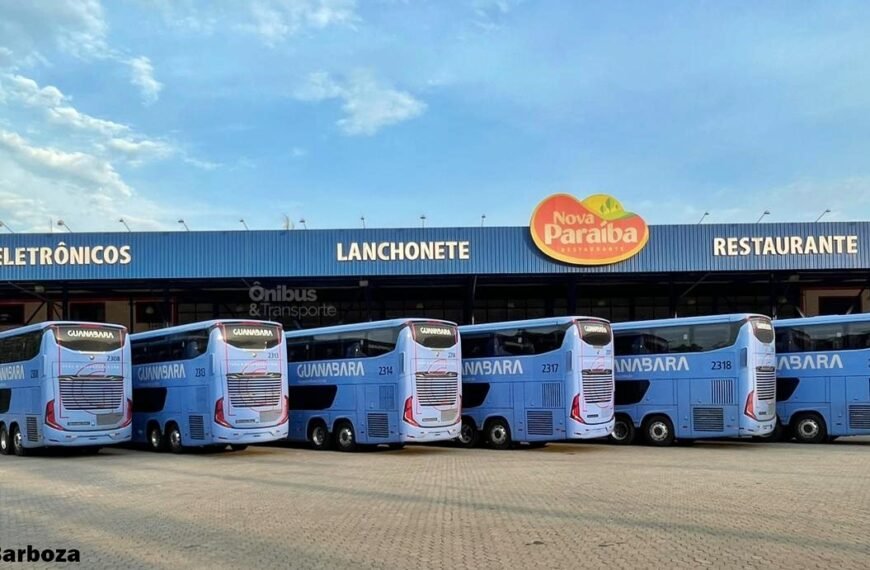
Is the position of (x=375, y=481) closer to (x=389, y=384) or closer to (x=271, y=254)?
(x=389, y=384)

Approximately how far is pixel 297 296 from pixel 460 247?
10.5 meters

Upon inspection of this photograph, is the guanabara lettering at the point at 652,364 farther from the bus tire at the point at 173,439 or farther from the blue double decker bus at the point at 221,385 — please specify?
the bus tire at the point at 173,439

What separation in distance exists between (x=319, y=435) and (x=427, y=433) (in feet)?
12.2

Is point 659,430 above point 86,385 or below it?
below

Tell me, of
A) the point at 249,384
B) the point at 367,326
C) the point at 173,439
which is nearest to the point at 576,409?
the point at 367,326

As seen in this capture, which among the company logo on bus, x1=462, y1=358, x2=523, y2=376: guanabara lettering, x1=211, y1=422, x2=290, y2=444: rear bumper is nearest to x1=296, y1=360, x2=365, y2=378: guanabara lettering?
x1=211, y1=422, x2=290, y2=444: rear bumper

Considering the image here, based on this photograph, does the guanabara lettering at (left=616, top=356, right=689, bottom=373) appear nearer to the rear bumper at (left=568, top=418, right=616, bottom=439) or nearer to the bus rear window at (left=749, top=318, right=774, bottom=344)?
the bus rear window at (left=749, top=318, right=774, bottom=344)

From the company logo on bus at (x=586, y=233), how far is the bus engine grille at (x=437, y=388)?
10.8 meters

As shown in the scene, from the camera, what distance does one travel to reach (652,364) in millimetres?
21109

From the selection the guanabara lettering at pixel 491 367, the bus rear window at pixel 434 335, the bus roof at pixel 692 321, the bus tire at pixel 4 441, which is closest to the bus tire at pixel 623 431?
the bus roof at pixel 692 321

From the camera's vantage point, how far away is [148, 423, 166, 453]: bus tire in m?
21.3

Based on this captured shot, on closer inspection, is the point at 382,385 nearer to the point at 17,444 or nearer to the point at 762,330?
the point at 762,330

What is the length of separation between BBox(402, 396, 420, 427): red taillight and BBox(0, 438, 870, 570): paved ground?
2157 millimetres

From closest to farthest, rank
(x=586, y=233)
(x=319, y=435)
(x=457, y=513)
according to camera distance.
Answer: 1. (x=457, y=513)
2. (x=319, y=435)
3. (x=586, y=233)
